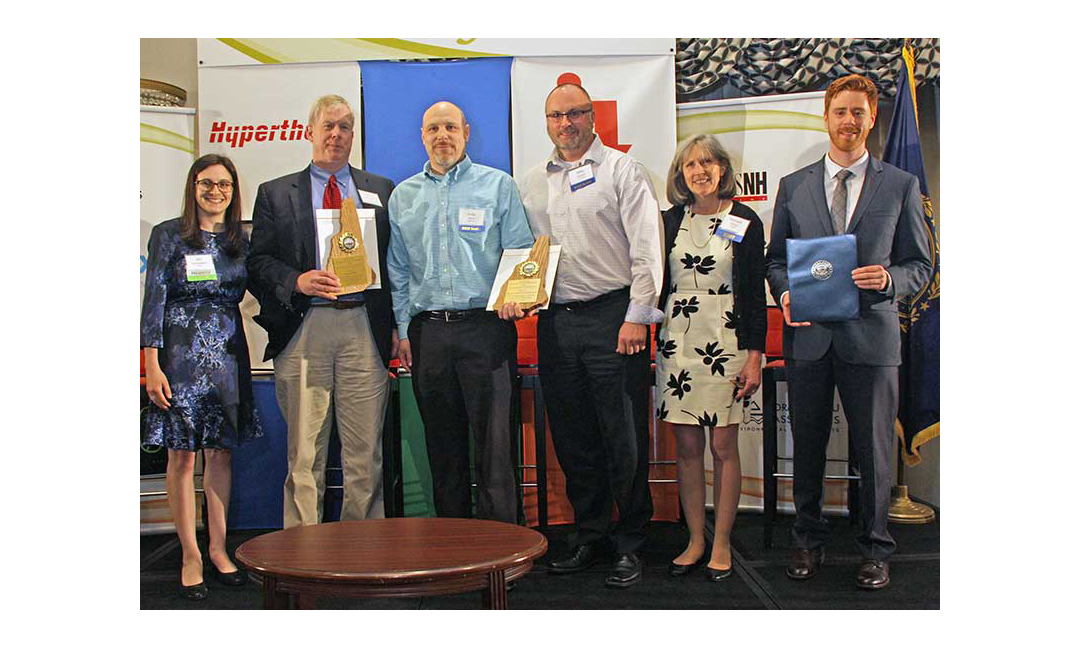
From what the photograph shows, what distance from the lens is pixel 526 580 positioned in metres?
3.51

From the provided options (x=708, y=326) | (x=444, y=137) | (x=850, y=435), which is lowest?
(x=850, y=435)

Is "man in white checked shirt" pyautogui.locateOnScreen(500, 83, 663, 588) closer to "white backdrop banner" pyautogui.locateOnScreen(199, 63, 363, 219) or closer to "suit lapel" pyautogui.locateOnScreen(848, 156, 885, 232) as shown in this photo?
"suit lapel" pyautogui.locateOnScreen(848, 156, 885, 232)

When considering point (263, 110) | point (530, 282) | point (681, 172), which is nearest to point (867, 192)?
point (681, 172)

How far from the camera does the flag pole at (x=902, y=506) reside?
3.82 metres

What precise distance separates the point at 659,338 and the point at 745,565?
953 millimetres

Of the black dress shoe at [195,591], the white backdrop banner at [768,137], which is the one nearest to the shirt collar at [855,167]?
the white backdrop banner at [768,137]

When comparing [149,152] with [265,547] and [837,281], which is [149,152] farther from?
[837,281]

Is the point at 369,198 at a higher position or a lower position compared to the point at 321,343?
higher

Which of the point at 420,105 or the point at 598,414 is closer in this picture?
the point at 598,414

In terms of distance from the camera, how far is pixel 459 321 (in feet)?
11.6

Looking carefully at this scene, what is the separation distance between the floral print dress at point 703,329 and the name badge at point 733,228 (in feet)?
0.07

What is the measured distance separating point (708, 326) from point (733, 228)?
0.39 meters

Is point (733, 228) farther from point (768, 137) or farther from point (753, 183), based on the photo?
point (768, 137)
